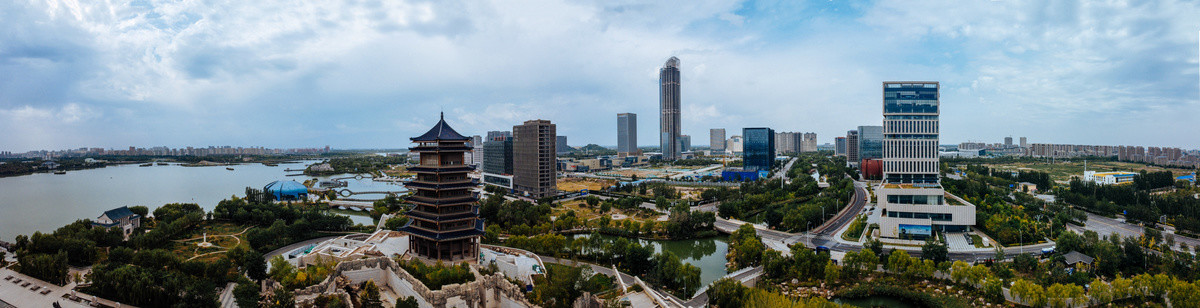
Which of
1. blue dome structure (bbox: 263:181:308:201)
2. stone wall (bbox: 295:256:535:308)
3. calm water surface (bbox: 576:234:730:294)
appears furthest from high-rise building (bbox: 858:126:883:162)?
blue dome structure (bbox: 263:181:308:201)

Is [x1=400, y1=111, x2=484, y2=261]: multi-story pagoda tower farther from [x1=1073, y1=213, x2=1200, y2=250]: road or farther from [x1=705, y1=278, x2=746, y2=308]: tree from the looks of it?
[x1=1073, y1=213, x2=1200, y2=250]: road

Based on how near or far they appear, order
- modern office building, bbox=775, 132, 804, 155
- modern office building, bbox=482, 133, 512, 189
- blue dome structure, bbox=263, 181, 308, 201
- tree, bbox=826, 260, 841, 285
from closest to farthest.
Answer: tree, bbox=826, 260, 841, 285, blue dome structure, bbox=263, 181, 308, 201, modern office building, bbox=482, 133, 512, 189, modern office building, bbox=775, 132, 804, 155

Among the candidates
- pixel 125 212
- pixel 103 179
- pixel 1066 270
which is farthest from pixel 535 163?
pixel 103 179

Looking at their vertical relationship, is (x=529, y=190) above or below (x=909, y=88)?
below

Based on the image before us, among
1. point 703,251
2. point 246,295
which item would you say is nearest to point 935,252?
point 703,251

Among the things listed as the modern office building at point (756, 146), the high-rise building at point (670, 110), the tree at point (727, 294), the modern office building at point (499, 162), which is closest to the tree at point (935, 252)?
the tree at point (727, 294)

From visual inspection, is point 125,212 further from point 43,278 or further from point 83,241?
point 43,278

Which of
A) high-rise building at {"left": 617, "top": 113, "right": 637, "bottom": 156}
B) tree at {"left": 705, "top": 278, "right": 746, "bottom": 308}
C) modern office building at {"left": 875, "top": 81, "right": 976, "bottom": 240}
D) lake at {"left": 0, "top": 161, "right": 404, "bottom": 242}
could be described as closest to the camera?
tree at {"left": 705, "top": 278, "right": 746, "bottom": 308}

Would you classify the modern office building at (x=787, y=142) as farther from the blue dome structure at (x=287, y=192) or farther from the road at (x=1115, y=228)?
the blue dome structure at (x=287, y=192)
